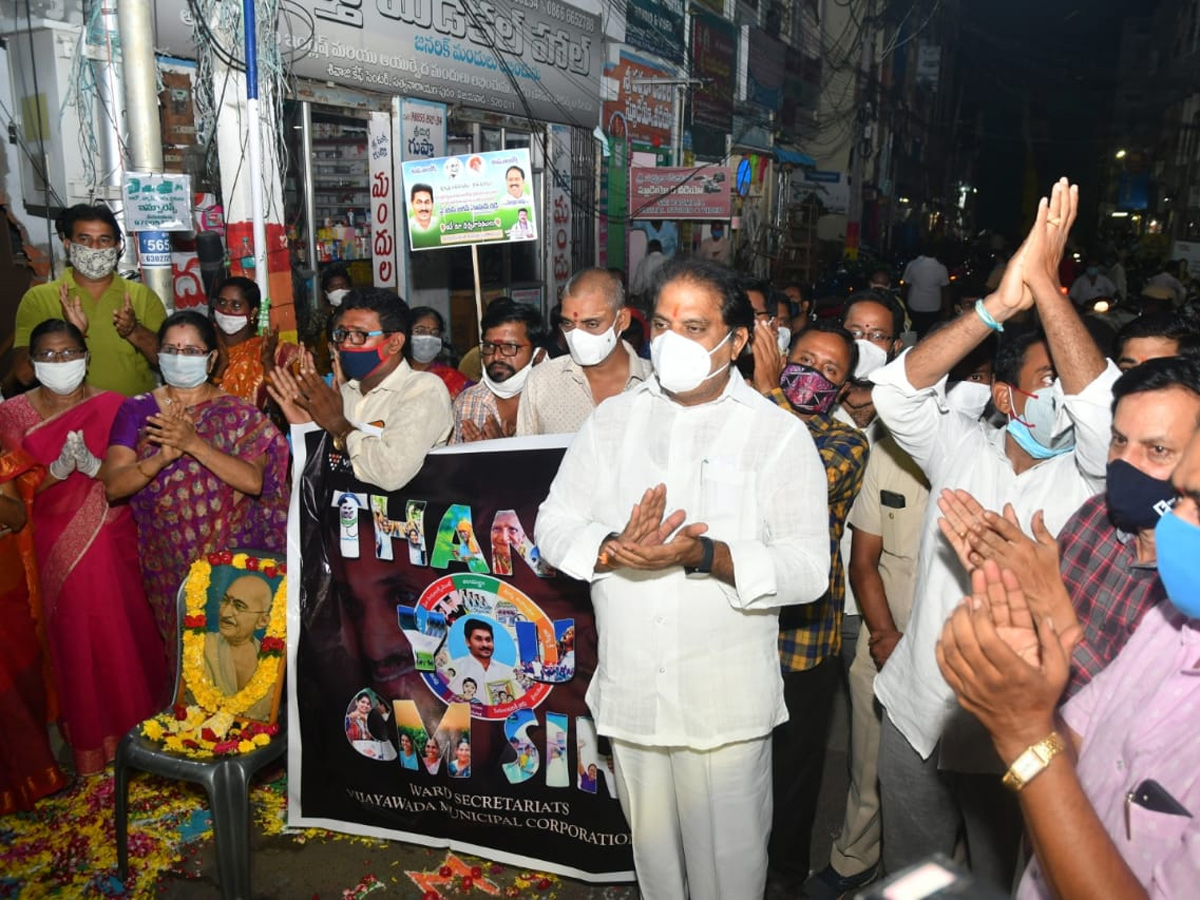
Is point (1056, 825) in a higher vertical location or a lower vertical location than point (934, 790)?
higher

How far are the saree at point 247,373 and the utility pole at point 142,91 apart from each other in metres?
1.75

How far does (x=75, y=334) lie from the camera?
402cm

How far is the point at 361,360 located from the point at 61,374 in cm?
143

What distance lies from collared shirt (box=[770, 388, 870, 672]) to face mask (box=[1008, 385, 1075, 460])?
1.87 feet

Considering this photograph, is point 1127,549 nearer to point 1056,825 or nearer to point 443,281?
point 1056,825

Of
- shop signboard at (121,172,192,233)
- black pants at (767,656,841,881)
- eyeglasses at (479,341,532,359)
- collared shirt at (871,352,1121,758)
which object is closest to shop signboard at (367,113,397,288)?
shop signboard at (121,172,192,233)

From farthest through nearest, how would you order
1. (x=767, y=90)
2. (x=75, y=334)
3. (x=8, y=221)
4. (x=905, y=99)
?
(x=905, y=99) < (x=767, y=90) < (x=8, y=221) < (x=75, y=334)

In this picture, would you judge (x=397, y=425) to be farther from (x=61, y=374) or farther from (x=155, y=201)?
(x=155, y=201)

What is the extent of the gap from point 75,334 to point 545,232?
370 inches

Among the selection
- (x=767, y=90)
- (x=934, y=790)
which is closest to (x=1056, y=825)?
(x=934, y=790)

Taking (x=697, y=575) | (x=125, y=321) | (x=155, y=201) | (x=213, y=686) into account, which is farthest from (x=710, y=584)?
(x=155, y=201)

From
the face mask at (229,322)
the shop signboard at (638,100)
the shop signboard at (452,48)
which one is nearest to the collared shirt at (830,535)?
the face mask at (229,322)

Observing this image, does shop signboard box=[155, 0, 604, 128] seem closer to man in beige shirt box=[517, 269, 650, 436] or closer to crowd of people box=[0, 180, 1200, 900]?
crowd of people box=[0, 180, 1200, 900]

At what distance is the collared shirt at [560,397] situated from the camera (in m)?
3.80
